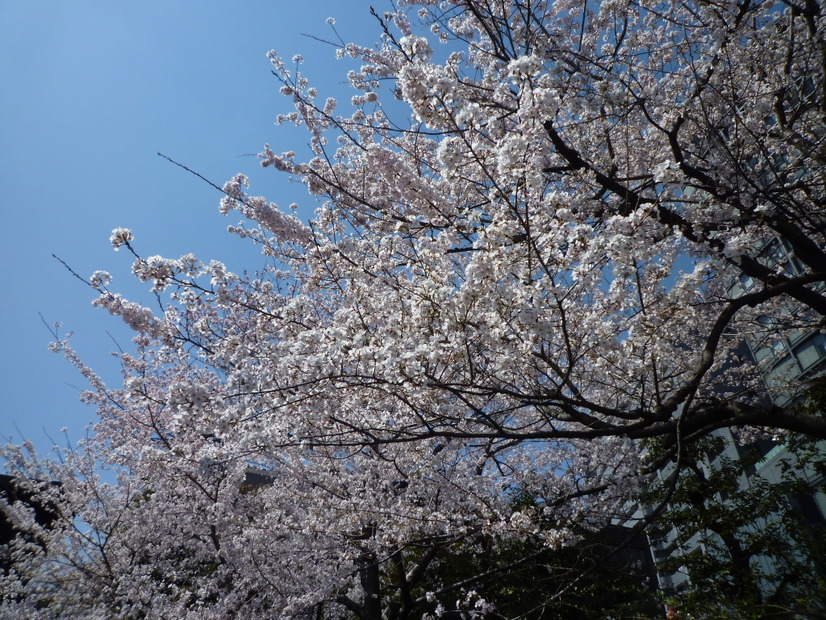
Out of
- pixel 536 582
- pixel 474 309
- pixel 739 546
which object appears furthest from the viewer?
pixel 536 582

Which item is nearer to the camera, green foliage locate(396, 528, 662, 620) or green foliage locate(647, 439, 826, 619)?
green foliage locate(647, 439, 826, 619)

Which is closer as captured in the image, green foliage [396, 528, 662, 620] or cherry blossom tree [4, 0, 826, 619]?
cherry blossom tree [4, 0, 826, 619]

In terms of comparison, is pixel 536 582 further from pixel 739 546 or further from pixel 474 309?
pixel 474 309

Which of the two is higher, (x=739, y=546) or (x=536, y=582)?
(x=536, y=582)

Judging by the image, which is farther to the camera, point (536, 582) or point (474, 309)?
point (536, 582)

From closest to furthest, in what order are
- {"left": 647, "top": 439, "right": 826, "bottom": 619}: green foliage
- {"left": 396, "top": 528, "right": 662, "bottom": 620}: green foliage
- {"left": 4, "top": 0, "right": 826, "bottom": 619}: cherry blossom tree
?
{"left": 4, "top": 0, "right": 826, "bottom": 619}: cherry blossom tree < {"left": 647, "top": 439, "right": 826, "bottom": 619}: green foliage < {"left": 396, "top": 528, "right": 662, "bottom": 620}: green foliage

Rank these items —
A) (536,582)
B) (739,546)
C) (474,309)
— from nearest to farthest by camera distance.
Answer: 1. (474,309)
2. (739,546)
3. (536,582)

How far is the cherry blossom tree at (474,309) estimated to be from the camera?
4180mm

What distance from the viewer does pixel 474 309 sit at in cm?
432

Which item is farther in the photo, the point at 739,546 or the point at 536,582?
the point at 536,582

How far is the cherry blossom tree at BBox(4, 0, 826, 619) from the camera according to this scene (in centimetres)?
418

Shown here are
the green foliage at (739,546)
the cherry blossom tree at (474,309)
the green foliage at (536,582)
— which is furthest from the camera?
the green foliage at (536,582)

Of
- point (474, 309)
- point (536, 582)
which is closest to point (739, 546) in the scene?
point (536, 582)

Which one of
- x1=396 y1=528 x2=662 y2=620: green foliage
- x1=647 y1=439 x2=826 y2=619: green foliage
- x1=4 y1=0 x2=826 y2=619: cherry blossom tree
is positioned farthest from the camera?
x1=396 y1=528 x2=662 y2=620: green foliage
